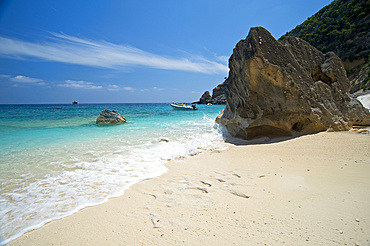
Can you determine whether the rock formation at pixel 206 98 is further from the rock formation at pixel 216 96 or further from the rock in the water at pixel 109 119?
the rock in the water at pixel 109 119

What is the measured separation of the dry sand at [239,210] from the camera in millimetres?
1792

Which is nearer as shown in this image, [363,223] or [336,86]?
[363,223]

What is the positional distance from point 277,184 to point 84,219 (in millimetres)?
2829

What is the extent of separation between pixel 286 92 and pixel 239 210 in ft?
18.2

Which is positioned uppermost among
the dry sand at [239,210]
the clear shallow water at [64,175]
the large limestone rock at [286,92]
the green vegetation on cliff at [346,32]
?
the green vegetation on cliff at [346,32]

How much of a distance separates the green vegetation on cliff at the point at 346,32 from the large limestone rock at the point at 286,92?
97.9 ft

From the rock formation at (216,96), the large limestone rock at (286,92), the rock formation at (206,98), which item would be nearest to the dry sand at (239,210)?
the large limestone rock at (286,92)

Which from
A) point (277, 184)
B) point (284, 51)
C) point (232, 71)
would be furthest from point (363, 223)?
point (232, 71)

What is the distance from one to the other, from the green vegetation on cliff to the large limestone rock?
1174 inches

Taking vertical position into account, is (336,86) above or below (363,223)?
above

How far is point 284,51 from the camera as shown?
678 centimetres

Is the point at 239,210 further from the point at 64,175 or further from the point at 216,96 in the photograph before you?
the point at 216,96

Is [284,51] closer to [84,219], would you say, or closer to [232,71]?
[232,71]

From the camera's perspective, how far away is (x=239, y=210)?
2283 millimetres
